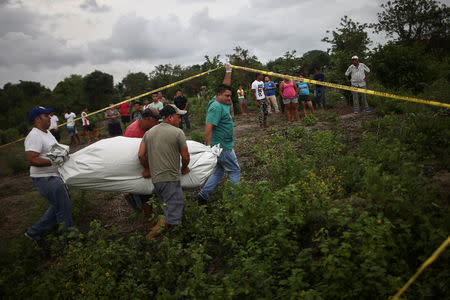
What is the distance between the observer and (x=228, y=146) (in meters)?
4.39


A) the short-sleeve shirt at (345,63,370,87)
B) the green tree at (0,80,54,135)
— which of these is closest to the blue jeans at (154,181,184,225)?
the short-sleeve shirt at (345,63,370,87)

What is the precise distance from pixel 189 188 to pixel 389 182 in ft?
8.07

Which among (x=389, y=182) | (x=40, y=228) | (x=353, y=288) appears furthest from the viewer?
(x=40, y=228)

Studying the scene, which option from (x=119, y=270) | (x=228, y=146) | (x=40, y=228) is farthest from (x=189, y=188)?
(x=40, y=228)

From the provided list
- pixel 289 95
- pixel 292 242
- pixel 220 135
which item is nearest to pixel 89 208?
pixel 220 135

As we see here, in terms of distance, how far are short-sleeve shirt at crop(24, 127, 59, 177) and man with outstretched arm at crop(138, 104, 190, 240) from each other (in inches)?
46.4

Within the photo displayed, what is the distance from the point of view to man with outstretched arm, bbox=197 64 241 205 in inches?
168

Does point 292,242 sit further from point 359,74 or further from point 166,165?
point 359,74

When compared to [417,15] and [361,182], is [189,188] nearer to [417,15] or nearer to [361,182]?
[361,182]

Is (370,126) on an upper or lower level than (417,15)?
lower

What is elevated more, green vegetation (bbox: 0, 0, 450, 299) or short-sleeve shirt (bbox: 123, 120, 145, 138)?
short-sleeve shirt (bbox: 123, 120, 145, 138)

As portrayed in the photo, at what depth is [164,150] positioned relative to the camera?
3.51 metres

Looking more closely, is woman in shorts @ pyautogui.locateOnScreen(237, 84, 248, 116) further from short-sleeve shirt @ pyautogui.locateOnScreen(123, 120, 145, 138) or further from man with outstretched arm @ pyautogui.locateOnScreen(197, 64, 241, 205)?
short-sleeve shirt @ pyautogui.locateOnScreen(123, 120, 145, 138)

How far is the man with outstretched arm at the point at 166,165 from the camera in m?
3.52
